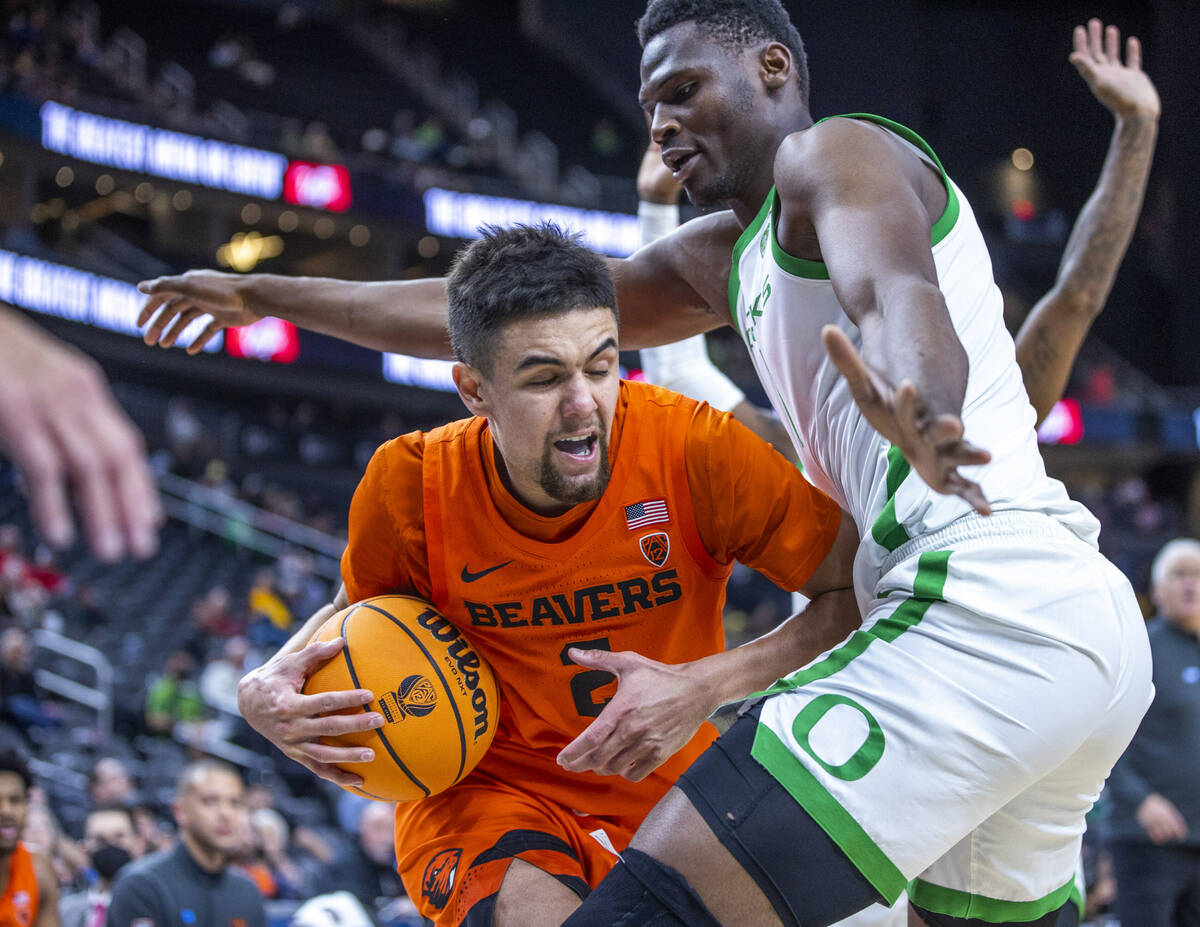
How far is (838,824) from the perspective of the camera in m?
2.09

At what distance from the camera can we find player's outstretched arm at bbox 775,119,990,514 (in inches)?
68.6

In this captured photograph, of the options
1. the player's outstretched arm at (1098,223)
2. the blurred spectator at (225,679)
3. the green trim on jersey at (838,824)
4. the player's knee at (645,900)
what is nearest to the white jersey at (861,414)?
the green trim on jersey at (838,824)

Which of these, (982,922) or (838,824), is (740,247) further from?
(982,922)

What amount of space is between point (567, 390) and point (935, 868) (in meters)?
1.16

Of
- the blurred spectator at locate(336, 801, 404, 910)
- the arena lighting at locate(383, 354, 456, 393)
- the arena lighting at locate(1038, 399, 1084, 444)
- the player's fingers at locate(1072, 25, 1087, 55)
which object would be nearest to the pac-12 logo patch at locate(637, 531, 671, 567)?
the player's fingers at locate(1072, 25, 1087, 55)

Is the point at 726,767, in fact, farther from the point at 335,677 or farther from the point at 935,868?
the point at 335,677

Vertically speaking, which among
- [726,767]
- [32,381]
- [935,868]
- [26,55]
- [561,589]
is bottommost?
[935,868]

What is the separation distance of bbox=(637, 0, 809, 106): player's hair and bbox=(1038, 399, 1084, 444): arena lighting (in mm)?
21680

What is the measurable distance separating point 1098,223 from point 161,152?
1896 centimetres

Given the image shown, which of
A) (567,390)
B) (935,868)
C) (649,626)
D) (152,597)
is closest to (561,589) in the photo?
(649,626)

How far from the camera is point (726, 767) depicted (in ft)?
Answer: 7.11

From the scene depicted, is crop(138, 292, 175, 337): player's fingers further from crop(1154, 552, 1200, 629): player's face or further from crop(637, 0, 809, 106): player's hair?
crop(1154, 552, 1200, 629): player's face

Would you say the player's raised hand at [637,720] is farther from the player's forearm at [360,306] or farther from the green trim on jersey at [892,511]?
the player's forearm at [360,306]

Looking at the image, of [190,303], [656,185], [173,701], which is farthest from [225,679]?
[190,303]
